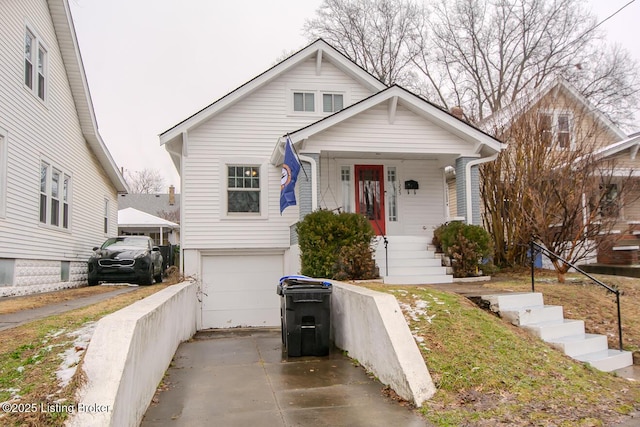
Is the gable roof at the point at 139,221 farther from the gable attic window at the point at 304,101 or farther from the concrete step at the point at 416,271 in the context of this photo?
the concrete step at the point at 416,271

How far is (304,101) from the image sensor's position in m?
15.0

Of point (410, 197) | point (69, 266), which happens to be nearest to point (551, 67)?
point (410, 197)

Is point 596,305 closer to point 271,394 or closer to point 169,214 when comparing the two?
point 271,394

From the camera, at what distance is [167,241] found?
108ft

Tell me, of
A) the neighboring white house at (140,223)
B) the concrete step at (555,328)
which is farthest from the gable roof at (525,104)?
the neighboring white house at (140,223)

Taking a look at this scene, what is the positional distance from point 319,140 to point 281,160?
1.75 metres

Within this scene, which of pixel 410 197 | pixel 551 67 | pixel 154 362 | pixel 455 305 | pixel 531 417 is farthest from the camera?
pixel 551 67

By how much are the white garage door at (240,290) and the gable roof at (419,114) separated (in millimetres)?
3394

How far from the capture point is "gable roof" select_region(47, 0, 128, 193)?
1418cm

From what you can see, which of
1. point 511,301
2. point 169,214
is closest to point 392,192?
point 511,301

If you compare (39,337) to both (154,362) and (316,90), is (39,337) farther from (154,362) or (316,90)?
(316,90)

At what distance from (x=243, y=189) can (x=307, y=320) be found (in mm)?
7457

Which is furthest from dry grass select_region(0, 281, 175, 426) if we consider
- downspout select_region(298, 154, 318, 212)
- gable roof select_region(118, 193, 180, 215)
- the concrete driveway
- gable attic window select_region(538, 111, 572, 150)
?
gable roof select_region(118, 193, 180, 215)

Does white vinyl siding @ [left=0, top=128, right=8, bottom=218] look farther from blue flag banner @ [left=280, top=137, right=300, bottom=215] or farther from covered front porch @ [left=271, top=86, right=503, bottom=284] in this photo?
covered front porch @ [left=271, top=86, right=503, bottom=284]
